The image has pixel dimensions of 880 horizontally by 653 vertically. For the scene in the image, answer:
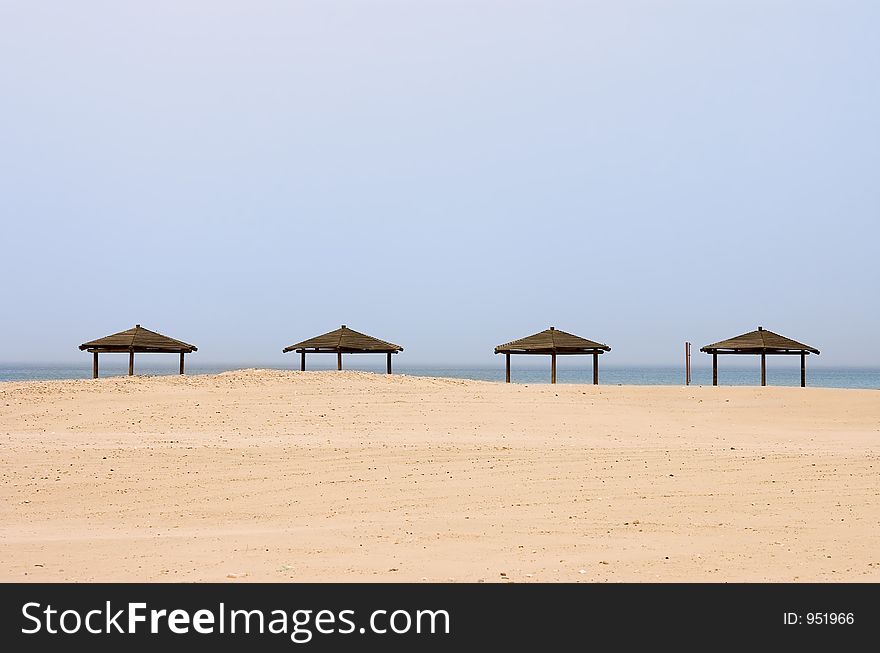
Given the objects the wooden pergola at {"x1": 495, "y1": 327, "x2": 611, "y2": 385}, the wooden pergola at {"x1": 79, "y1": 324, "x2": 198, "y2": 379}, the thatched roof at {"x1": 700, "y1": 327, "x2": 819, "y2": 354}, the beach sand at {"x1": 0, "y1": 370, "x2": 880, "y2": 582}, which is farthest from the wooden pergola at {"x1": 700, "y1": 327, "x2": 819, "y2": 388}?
the wooden pergola at {"x1": 79, "y1": 324, "x2": 198, "y2": 379}

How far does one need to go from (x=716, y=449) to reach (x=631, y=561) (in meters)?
6.47

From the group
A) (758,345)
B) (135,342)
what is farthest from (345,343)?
(758,345)

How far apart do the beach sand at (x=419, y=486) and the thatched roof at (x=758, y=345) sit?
8.92 m

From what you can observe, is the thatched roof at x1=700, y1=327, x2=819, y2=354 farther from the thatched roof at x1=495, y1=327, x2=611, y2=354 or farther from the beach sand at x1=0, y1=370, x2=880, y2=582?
the beach sand at x1=0, y1=370, x2=880, y2=582

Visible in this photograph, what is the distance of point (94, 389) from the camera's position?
17.6 metres

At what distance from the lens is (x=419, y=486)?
10.2 m

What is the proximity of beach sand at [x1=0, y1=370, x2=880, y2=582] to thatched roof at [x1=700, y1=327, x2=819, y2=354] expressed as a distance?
29.3ft

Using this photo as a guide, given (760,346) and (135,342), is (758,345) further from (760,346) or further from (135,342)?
(135,342)

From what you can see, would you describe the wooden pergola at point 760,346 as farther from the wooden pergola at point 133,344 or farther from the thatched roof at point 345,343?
the wooden pergola at point 133,344

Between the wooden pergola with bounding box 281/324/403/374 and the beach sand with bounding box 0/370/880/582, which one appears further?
the wooden pergola with bounding box 281/324/403/374

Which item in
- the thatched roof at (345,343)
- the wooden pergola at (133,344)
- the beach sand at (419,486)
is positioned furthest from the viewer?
→ the thatched roof at (345,343)

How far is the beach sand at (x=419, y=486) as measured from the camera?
6824 millimetres

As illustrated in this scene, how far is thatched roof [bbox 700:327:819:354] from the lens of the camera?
2747cm

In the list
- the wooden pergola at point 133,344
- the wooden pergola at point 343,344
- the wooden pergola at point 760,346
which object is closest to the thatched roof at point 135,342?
the wooden pergola at point 133,344
